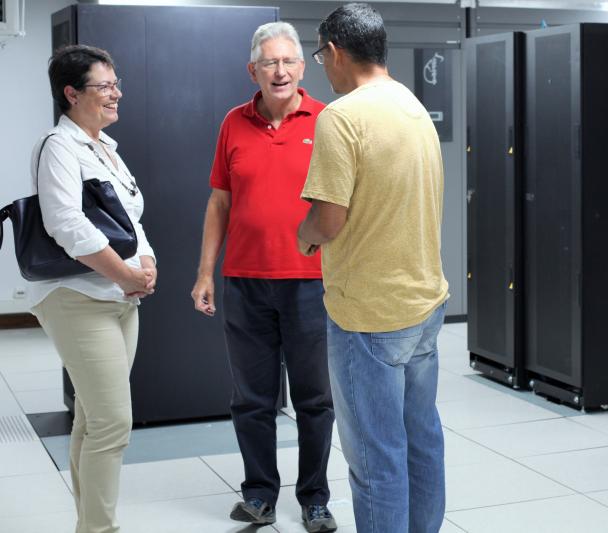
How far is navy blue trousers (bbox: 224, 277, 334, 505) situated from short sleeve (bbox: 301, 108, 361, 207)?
3.27ft

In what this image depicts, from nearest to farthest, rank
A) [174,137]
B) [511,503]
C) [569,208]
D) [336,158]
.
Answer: [336,158] < [511,503] < [174,137] < [569,208]

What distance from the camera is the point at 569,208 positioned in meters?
5.34

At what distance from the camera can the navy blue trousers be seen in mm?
3549

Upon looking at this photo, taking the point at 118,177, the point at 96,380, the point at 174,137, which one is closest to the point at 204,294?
the point at 118,177

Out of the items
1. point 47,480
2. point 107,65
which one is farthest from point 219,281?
point 107,65

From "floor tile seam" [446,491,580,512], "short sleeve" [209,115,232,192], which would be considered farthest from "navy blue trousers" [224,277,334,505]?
"floor tile seam" [446,491,580,512]

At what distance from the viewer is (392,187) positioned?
2.59 meters

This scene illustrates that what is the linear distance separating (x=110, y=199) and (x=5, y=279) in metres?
5.39

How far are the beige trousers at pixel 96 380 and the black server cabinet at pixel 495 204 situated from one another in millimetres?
3210

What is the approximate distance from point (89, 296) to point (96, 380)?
23 cm

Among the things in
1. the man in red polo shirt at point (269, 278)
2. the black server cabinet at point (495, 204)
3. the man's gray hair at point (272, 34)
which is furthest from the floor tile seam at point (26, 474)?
the black server cabinet at point (495, 204)

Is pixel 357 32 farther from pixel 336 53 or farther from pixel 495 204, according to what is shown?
pixel 495 204

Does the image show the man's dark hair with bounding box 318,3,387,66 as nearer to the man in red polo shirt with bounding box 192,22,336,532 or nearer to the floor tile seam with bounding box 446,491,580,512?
the man in red polo shirt with bounding box 192,22,336,532

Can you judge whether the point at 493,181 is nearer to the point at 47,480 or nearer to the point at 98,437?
the point at 47,480
